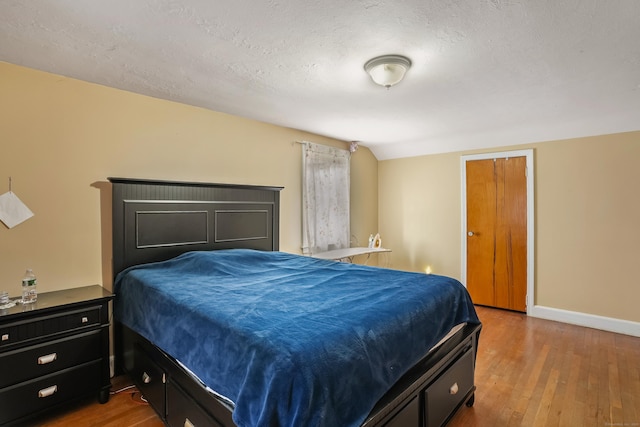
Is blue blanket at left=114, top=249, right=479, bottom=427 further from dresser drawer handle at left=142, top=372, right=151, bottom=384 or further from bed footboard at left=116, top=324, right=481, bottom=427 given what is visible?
dresser drawer handle at left=142, top=372, right=151, bottom=384

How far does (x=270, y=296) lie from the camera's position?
186 centimetres

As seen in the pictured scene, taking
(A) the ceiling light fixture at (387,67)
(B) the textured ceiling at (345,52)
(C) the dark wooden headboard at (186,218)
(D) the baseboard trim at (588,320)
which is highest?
(B) the textured ceiling at (345,52)

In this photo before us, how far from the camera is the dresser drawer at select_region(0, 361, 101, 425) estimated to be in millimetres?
1848

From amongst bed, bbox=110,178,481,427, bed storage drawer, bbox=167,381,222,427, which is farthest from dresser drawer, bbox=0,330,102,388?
bed storage drawer, bbox=167,381,222,427

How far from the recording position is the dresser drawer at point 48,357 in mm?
1853

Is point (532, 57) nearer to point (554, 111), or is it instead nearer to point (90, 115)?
point (554, 111)

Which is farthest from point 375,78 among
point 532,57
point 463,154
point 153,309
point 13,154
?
point 463,154

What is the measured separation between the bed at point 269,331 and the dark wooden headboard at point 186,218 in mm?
10

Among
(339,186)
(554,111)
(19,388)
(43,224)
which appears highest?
(554,111)

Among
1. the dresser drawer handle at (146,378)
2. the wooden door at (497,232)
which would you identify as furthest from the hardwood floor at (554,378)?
the dresser drawer handle at (146,378)

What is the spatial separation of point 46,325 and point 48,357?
0.20 m

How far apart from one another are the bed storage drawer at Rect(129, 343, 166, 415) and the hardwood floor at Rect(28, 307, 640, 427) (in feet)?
0.53

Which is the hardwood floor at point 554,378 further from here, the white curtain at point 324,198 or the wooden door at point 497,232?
the white curtain at point 324,198

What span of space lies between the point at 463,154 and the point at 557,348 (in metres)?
2.56
